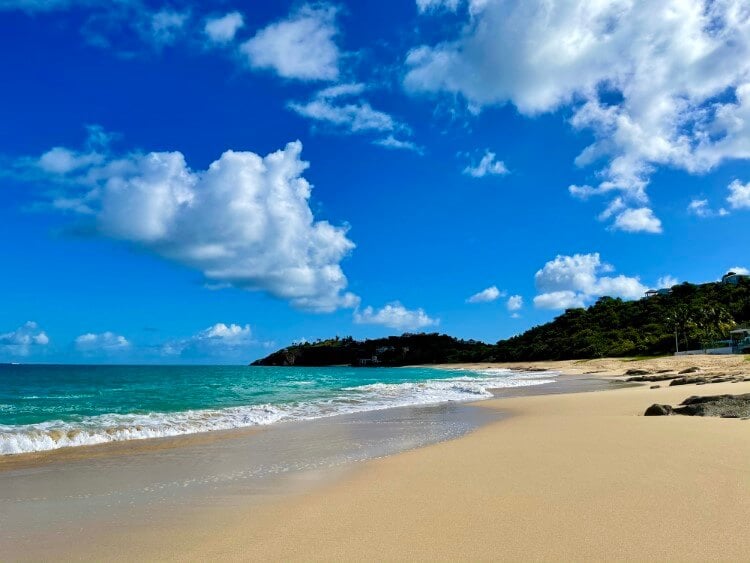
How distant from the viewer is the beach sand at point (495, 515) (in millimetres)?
4113

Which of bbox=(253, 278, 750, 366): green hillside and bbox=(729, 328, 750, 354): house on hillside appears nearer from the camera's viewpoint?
bbox=(729, 328, 750, 354): house on hillside

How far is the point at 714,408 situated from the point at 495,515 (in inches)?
366

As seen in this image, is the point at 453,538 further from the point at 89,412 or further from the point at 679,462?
the point at 89,412

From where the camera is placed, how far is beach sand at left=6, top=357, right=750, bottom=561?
4.11 m

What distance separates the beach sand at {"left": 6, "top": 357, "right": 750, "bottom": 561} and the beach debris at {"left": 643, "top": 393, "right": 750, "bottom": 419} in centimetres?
355

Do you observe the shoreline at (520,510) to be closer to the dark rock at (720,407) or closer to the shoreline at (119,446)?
the dark rock at (720,407)

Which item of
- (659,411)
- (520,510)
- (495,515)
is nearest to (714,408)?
(659,411)

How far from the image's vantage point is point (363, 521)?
16.2ft

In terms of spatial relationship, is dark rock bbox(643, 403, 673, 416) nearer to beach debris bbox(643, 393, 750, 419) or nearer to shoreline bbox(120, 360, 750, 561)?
beach debris bbox(643, 393, 750, 419)

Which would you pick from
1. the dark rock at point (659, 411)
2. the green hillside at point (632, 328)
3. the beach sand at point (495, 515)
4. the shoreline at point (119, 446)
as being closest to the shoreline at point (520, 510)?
the beach sand at point (495, 515)

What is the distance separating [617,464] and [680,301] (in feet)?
352

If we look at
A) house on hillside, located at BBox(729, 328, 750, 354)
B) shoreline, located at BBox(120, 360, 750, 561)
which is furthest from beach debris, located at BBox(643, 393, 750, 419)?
house on hillside, located at BBox(729, 328, 750, 354)

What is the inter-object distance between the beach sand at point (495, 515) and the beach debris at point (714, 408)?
3.55 m

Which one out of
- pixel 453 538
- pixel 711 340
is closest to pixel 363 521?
Result: pixel 453 538
